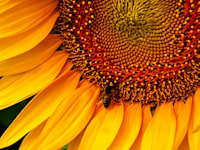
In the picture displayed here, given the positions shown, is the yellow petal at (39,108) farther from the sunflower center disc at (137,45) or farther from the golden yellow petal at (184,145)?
the golden yellow petal at (184,145)

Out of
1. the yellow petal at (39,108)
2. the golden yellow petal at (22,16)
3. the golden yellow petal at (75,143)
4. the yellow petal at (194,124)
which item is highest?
the golden yellow petal at (22,16)

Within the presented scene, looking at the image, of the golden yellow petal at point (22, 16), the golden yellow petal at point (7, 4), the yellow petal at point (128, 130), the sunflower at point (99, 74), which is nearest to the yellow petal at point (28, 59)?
the sunflower at point (99, 74)

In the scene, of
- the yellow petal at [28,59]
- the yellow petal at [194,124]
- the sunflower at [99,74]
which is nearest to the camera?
the yellow petal at [194,124]

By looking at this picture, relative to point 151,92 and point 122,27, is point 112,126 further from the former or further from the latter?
point 122,27

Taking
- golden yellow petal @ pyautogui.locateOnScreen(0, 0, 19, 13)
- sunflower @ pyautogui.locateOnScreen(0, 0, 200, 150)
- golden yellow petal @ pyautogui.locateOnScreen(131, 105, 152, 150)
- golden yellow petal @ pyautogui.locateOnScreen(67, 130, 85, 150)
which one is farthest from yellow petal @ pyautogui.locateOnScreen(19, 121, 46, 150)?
golden yellow petal @ pyautogui.locateOnScreen(0, 0, 19, 13)

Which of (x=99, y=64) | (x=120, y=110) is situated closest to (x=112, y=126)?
(x=120, y=110)

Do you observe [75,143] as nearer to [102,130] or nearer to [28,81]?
[102,130]

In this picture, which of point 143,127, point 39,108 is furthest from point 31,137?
point 143,127
